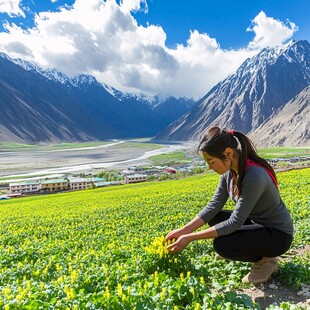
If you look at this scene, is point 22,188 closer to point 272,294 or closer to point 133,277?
point 133,277

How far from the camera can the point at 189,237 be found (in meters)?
5.21

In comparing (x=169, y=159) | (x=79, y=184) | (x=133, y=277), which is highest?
(x=133, y=277)

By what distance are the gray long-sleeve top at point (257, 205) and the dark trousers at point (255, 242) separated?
14 centimetres

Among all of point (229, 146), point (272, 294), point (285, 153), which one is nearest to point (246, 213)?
point (229, 146)

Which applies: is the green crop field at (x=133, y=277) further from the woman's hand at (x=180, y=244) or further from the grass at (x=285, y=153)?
the grass at (x=285, y=153)

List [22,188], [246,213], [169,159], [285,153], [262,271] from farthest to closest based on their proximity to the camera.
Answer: [285,153]
[169,159]
[22,188]
[262,271]
[246,213]

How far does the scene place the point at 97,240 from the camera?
10.3 meters

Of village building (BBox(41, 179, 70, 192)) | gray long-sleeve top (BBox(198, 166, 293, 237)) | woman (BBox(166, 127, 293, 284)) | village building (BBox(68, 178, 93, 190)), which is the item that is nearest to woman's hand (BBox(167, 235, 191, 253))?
woman (BBox(166, 127, 293, 284))

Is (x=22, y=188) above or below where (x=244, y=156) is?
below

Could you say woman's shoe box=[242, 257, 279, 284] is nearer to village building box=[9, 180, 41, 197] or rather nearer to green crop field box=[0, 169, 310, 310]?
green crop field box=[0, 169, 310, 310]

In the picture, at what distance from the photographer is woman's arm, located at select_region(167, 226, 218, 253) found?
5129 millimetres

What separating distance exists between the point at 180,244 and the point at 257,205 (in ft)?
4.90

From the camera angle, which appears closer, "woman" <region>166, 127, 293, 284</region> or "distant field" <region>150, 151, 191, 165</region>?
"woman" <region>166, 127, 293, 284</region>

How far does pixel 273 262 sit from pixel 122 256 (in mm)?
3665
